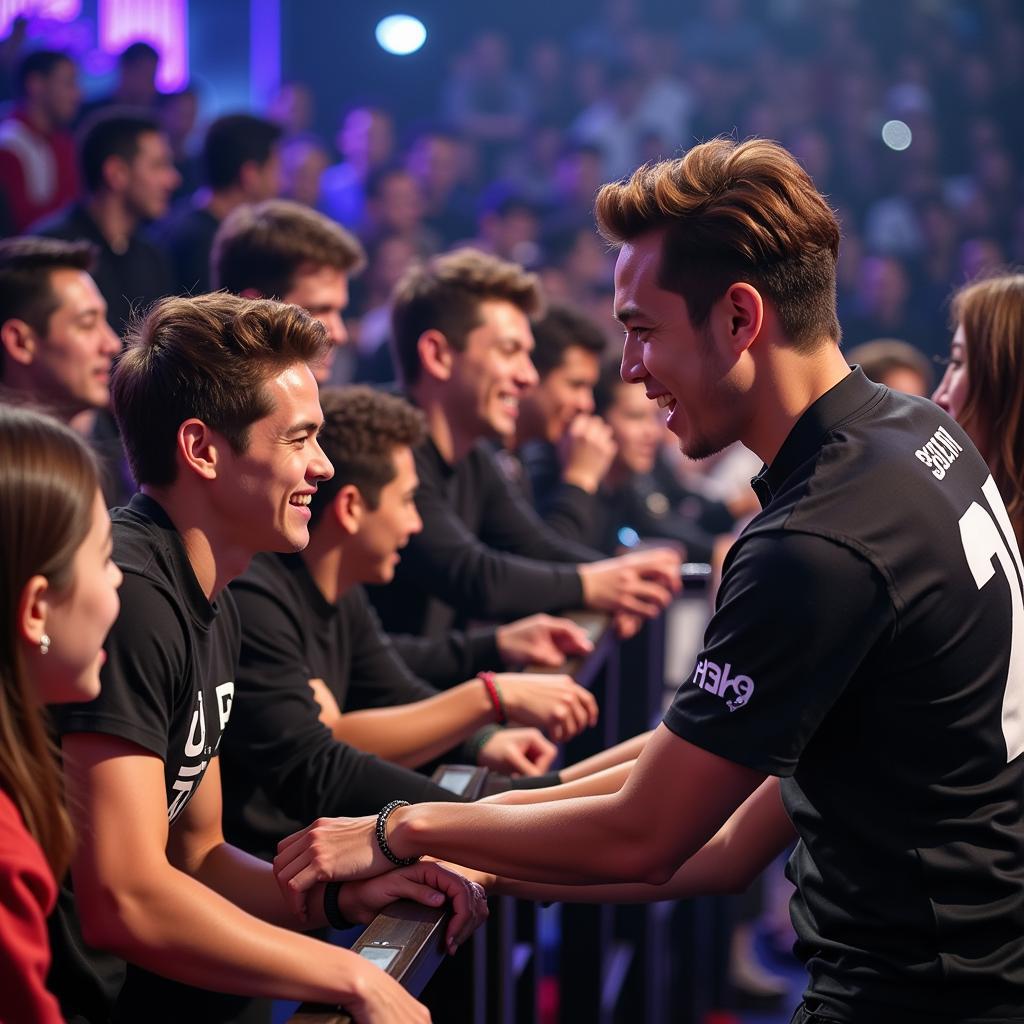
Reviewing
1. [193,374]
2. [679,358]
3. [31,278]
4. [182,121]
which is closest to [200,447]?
[193,374]

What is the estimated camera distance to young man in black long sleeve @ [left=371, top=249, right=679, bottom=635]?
11.1 feet

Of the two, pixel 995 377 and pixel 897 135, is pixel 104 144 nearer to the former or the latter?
pixel 995 377

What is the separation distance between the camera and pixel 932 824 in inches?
62.9

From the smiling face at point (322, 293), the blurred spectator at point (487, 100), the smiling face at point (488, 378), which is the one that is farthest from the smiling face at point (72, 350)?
the blurred spectator at point (487, 100)

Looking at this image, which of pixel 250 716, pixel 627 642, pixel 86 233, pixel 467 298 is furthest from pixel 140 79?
pixel 250 716

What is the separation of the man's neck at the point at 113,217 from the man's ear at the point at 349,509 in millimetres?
2816

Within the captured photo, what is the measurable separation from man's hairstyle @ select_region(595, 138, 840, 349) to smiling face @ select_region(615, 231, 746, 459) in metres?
0.02

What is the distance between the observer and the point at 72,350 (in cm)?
374

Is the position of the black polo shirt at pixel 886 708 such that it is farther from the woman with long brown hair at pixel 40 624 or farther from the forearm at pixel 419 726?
the forearm at pixel 419 726

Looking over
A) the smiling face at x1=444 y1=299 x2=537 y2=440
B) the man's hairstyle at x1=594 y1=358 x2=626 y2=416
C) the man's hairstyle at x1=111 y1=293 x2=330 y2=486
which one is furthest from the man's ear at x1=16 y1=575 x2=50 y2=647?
the man's hairstyle at x1=594 y1=358 x2=626 y2=416

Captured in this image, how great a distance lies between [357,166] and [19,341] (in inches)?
206

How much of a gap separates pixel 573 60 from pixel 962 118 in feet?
9.35

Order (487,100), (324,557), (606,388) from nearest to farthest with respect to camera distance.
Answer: (324,557), (606,388), (487,100)

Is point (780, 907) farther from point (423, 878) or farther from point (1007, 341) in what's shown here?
point (423, 878)
